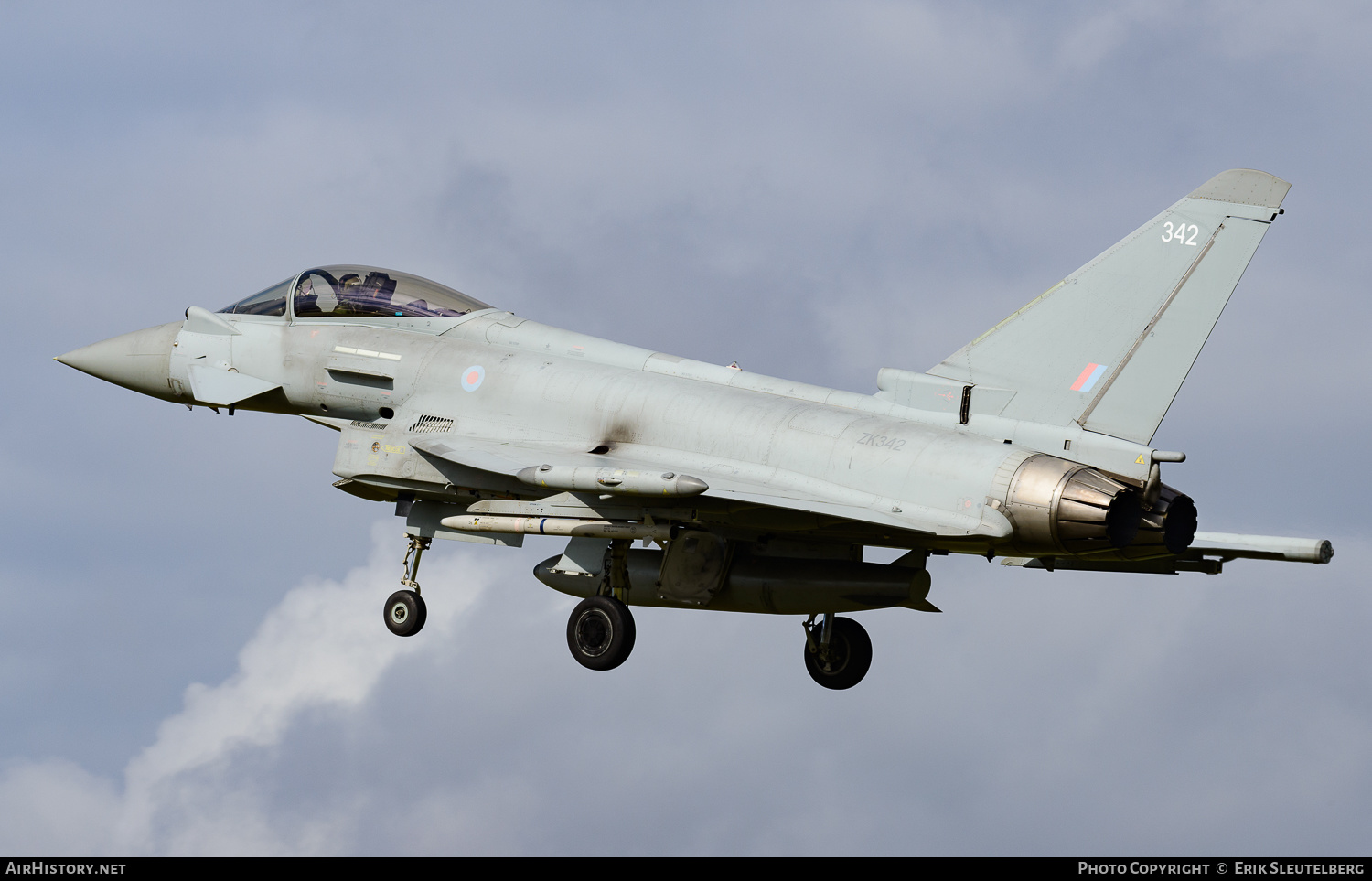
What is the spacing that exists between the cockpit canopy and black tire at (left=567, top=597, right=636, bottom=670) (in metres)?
3.92

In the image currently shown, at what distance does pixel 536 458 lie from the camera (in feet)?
51.1

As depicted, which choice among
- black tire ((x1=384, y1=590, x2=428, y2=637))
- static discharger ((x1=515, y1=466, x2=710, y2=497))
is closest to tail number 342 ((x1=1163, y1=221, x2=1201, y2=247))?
static discharger ((x1=515, y1=466, x2=710, y2=497))

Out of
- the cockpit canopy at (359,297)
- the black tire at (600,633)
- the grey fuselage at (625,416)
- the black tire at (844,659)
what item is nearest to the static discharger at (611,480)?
the grey fuselage at (625,416)

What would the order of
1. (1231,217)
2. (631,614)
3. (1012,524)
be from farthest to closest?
(631,614)
(1231,217)
(1012,524)

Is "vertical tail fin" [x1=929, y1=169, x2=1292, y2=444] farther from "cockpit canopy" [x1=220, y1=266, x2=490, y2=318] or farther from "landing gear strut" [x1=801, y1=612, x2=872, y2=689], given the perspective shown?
"cockpit canopy" [x1=220, y1=266, x2=490, y2=318]

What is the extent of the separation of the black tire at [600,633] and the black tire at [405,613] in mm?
1906

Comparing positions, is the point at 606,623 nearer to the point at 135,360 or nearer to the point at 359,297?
the point at 359,297

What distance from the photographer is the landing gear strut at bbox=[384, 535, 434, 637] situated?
17.0 metres

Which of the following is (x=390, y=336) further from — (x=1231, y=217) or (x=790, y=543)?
(x=1231, y=217)

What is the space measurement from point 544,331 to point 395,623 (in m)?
3.62

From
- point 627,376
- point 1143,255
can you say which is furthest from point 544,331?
point 1143,255

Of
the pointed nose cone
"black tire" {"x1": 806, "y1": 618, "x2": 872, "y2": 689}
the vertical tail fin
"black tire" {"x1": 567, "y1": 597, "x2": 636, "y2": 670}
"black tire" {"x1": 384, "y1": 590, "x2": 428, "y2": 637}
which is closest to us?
the vertical tail fin

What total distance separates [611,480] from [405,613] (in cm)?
404

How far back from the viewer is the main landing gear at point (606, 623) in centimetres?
1586
